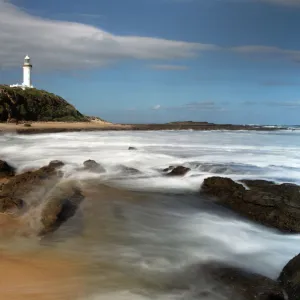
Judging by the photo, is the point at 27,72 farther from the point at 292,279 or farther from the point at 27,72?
the point at 292,279

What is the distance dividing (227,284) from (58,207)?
3623mm

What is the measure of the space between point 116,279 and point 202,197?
474 cm

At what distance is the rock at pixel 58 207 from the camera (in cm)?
650

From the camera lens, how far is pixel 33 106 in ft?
164

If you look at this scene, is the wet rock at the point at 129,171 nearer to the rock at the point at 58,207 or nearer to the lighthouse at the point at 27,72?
the rock at the point at 58,207

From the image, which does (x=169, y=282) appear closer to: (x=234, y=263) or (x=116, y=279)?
(x=116, y=279)

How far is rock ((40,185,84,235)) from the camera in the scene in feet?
21.3

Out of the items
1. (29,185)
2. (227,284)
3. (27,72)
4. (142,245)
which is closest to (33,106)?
(27,72)

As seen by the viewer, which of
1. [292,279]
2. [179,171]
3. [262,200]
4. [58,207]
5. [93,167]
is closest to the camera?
[292,279]

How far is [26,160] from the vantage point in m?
15.3

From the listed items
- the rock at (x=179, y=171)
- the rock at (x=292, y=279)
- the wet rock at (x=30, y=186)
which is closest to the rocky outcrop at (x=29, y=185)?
the wet rock at (x=30, y=186)

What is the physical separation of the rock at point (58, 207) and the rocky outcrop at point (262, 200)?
3.03 m

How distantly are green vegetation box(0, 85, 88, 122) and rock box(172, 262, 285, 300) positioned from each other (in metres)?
42.6

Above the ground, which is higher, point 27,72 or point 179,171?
point 27,72
